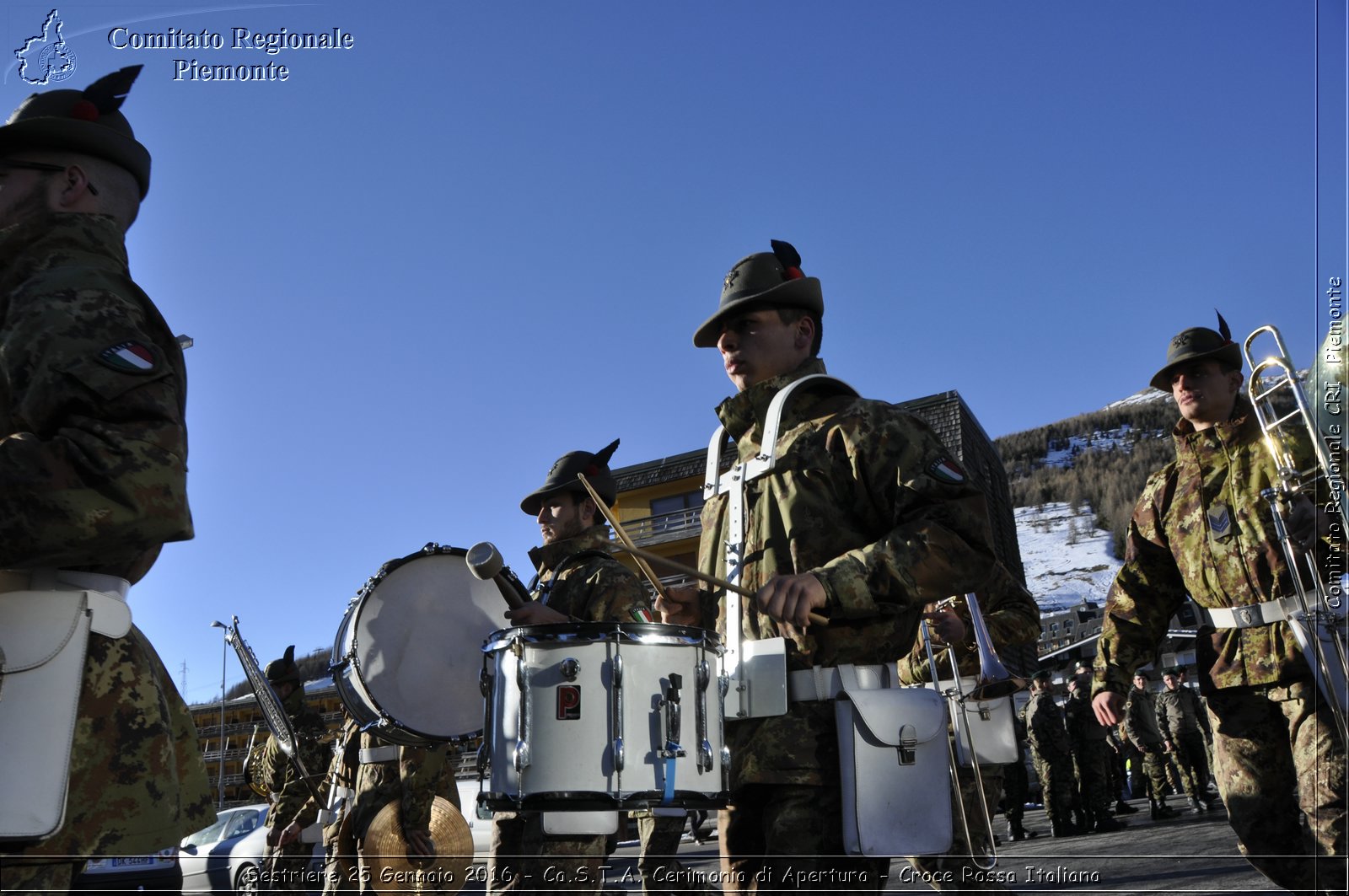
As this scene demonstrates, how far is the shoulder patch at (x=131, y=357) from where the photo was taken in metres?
2.69

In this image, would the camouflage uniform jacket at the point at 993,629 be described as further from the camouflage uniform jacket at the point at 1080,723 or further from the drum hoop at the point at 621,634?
the camouflage uniform jacket at the point at 1080,723

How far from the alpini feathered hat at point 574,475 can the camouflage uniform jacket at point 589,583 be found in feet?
→ 1.18

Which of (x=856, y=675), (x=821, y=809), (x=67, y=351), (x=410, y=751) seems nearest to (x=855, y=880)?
(x=821, y=809)

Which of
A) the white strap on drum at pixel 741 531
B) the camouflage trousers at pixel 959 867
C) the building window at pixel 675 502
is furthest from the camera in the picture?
the building window at pixel 675 502

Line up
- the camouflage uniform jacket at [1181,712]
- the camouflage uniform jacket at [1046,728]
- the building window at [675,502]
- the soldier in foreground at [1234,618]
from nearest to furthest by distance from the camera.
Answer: the soldier in foreground at [1234,618], the camouflage uniform jacket at [1046,728], the camouflage uniform jacket at [1181,712], the building window at [675,502]

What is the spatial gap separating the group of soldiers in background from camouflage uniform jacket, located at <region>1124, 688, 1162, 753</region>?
0.01m

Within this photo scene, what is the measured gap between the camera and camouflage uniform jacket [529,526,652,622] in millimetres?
5645

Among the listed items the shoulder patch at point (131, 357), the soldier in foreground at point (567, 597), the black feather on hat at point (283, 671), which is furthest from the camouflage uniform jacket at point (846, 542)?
the black feather on hat at point (283, 671)

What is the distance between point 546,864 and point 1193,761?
13910 millimetres

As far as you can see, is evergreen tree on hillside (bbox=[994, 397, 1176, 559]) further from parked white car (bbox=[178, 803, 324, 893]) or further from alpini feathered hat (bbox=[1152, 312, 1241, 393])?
alpini feathered hat (bbox=[1152, 312, 1241, 393])

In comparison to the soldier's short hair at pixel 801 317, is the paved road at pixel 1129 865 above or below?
below

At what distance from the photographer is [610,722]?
3293mm

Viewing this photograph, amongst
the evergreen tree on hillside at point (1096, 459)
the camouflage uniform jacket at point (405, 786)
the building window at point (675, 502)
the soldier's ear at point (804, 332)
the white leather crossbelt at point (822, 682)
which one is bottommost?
the camouflage uniform jacket at point (405, 786)

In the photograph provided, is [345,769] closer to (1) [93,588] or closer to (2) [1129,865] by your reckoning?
(1) [93,588]
